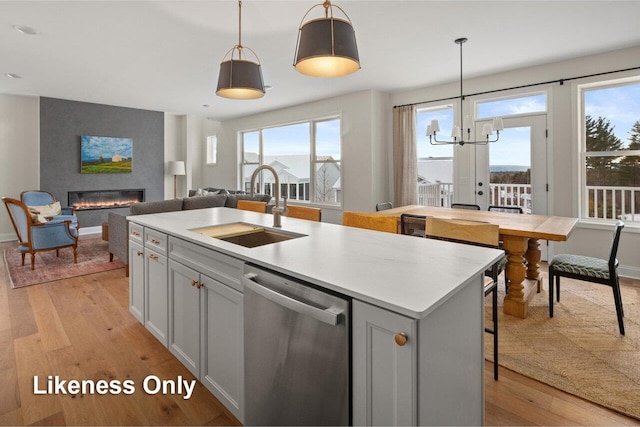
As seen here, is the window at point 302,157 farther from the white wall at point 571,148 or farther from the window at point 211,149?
the white wall at point 571,148

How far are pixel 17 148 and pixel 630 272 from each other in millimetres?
9715

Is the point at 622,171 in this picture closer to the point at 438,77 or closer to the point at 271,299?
the point at 438,77

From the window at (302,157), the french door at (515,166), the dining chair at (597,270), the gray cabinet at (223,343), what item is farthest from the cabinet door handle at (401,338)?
the window at (302,157)

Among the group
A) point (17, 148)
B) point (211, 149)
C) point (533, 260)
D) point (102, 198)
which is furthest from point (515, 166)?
point (17, 148)

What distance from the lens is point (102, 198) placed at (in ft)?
23.3

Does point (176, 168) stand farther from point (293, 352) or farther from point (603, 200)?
point (603, 200)

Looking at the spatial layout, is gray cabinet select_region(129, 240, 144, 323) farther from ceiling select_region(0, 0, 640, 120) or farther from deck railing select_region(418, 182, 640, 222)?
deck railing select_region(418, 182, 640, 222)

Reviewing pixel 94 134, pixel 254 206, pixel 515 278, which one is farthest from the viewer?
pixel 94 134

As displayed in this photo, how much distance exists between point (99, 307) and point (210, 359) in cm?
197

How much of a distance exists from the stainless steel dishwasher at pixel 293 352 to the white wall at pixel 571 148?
443cm

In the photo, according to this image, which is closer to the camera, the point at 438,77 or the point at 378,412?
the point at 378,412

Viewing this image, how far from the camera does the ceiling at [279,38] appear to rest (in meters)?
2.93

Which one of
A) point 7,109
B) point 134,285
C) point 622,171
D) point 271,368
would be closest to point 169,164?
point 7,109

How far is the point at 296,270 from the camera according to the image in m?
1.19
